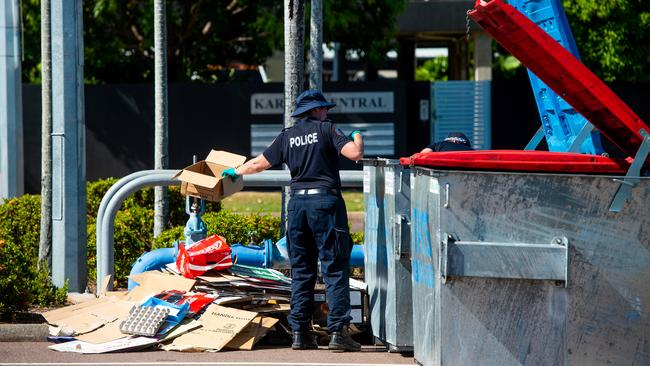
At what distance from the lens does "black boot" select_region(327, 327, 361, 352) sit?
7.80 metres

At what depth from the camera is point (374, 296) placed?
8094 millimetres

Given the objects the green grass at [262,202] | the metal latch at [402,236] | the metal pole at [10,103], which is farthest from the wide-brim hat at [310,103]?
the green grass at [262,202]

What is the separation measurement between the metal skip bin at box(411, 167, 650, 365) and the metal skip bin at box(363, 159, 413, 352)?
1.00 m

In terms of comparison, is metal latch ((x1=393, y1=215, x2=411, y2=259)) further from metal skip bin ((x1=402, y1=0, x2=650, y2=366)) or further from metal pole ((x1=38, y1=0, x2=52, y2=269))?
metal pole ((x1=38, y1=0, x2=52, y2=269))

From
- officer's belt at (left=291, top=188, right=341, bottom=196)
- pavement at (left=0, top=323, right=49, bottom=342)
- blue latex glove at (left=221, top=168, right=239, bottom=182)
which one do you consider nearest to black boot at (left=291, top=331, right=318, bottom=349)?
officer's belt at (left=291, top=188, right=341, bottom=196)

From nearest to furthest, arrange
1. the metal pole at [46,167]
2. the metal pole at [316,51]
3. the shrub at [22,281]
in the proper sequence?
the shrub at [22,281], the metal pole at [46,167], the metal pole at [316,51]

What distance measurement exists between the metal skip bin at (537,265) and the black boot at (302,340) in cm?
151

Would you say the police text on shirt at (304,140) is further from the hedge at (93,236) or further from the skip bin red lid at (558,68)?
the hedge at (93,236)

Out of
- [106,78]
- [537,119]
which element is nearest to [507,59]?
[537,119]

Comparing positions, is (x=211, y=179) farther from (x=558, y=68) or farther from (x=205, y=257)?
(x=558, y=68)

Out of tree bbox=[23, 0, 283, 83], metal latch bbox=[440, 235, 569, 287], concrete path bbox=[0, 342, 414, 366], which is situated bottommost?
concrete path bbox=[0, 342, 414, 366]

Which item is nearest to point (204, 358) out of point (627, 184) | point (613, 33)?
point (627, 184)

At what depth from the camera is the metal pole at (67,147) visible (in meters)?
9.64

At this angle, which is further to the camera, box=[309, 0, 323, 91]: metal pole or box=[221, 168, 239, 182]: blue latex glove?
box=[309, 0, 323, 91]: metal pole
